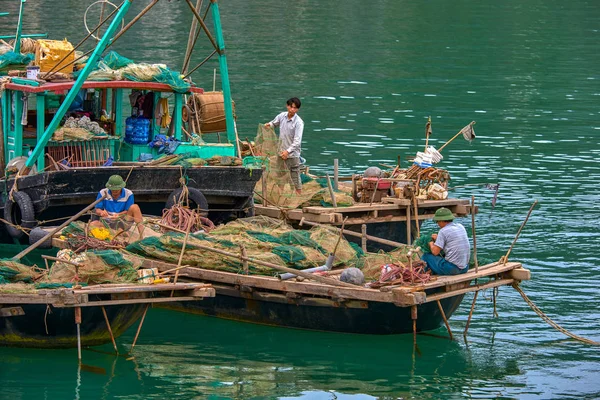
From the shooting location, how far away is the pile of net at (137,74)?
654 inches

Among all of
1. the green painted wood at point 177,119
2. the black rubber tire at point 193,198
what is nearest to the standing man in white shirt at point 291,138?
the green painted wood at point 177,119

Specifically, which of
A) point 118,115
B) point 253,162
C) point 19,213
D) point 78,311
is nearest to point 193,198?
point 253,162

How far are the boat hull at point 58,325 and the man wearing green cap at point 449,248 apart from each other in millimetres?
3248

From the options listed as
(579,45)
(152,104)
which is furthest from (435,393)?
(579,45)

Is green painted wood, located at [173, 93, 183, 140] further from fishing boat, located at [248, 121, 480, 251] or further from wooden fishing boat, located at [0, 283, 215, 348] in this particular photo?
wooden fishing boat, located at [0, 283, 215, 348]

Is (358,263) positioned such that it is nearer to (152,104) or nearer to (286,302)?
(286,302)

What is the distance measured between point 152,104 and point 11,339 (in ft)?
18.9

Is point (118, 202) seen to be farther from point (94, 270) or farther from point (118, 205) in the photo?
point (94, 270)

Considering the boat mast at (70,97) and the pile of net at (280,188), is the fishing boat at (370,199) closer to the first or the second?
the pile of net at (280,188)

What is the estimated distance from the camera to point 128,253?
1388 cm

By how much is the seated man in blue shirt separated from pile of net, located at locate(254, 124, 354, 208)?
8.61 ft

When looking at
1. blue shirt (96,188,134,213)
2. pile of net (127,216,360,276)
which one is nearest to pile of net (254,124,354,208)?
pile of net (127,216,360,276)

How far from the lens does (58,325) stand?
1223cm

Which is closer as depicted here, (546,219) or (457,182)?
(546,219)
